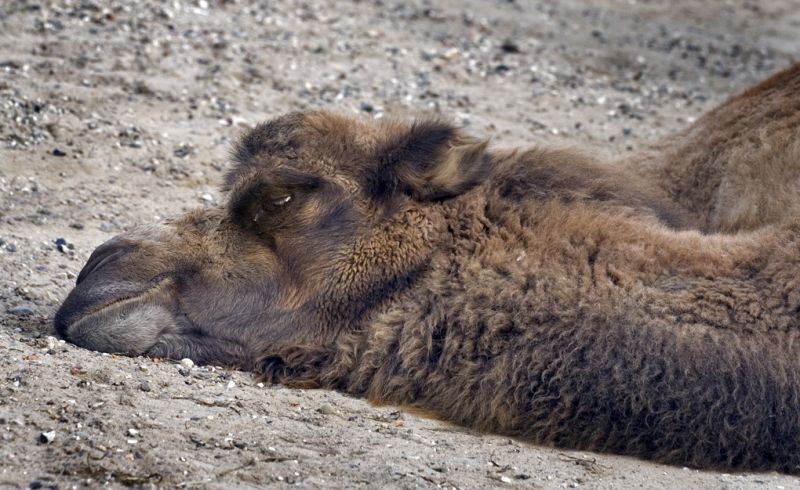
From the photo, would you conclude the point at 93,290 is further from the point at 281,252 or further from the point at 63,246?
the point at 63,246

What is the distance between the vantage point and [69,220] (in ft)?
18.3

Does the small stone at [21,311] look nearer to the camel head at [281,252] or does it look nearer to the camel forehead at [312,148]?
the camel head at [281,252]

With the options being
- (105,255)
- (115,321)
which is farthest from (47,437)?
(105,255)

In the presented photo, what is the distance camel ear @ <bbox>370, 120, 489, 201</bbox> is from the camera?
4.39 m

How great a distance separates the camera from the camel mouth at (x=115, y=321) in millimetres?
4199

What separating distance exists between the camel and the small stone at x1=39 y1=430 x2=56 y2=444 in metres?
0.93

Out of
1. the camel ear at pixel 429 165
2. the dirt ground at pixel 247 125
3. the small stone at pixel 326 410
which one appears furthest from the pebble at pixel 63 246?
the small stone at pixel 326 410

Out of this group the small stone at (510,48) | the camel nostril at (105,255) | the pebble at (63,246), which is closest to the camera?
the camel nostril at (105,255)

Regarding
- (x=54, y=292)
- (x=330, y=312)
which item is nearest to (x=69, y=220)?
(x=54, y=292)

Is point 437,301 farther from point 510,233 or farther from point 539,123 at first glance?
point 539,123

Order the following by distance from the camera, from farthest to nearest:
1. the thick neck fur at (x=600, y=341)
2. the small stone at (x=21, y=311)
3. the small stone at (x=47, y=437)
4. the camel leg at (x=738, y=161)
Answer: the camel leg at (x=738, y=161) < the small stone at (x=21, y=311) < the thick neck fur at (x=600, y=341) < the small stone at (x=47, y=437)

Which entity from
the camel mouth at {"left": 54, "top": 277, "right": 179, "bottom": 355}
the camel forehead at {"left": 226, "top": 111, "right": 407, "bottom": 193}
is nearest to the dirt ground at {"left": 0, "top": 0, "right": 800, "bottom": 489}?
the camel mouth at {"left": 54, "top": 277, "right": 179, "bottom": 355}

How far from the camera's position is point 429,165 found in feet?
14.5

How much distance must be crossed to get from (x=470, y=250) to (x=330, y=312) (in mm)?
584
